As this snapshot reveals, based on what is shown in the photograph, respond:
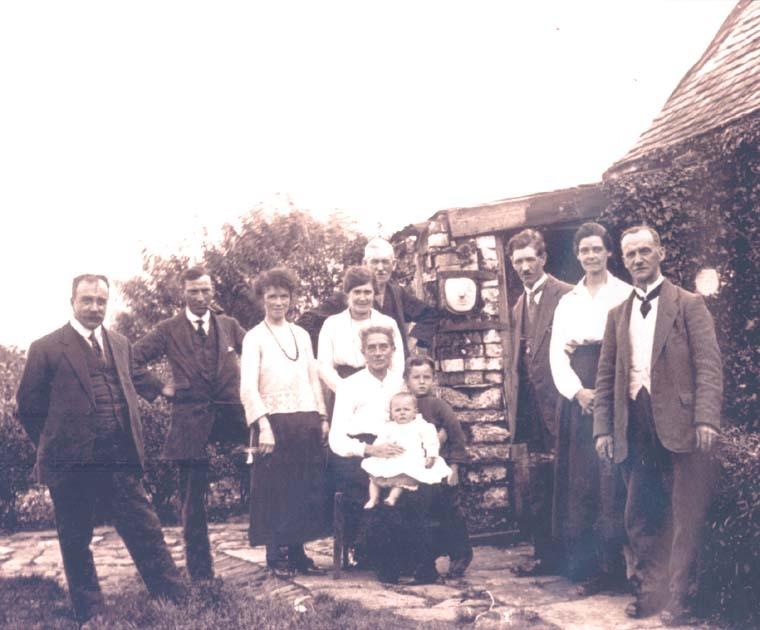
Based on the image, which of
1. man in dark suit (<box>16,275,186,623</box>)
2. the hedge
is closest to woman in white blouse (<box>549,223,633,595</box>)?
man in dark suit (<box>16,275,186,623</box>)

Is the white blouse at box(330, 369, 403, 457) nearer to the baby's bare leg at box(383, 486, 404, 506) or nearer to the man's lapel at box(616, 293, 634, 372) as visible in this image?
the baby's bare leg at box(383, 486, 404, 506)

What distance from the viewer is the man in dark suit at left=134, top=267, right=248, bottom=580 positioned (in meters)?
5.40

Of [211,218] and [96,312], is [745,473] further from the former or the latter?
[211,218]

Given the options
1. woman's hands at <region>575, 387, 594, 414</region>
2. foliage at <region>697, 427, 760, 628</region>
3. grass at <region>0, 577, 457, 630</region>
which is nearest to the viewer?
foliage at <region>697, 427, 760, 628</region>

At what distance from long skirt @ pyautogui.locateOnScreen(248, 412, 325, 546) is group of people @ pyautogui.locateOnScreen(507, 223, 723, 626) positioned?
51.1 inches

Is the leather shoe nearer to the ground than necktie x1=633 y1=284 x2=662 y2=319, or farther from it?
nearer to the ground

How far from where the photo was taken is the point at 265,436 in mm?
5469

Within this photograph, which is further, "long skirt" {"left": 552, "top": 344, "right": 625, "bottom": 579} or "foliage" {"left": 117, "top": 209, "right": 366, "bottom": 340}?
"foliage" {"left": 117, "top": 209, "right": 366, "bottom": 340}

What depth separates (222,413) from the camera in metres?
5.57

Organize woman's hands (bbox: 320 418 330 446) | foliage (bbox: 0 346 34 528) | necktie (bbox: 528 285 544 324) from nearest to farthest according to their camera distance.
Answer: necktie (bbox: 528 285 544 324) → woman's hands (bbox: 320 418 330 446) → foliage (bbox: 0 346 34 528)

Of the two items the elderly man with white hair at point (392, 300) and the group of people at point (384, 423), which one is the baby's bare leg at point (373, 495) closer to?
the group of people at point (384, 423)

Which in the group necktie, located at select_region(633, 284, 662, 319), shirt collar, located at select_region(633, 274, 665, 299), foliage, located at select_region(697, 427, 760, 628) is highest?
shirt collar, located at select_region(633, 274, 665, 299)

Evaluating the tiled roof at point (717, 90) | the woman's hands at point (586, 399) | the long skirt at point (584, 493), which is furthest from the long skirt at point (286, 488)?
the tiled roof at point (717, 90)

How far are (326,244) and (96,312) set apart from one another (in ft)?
33.2
